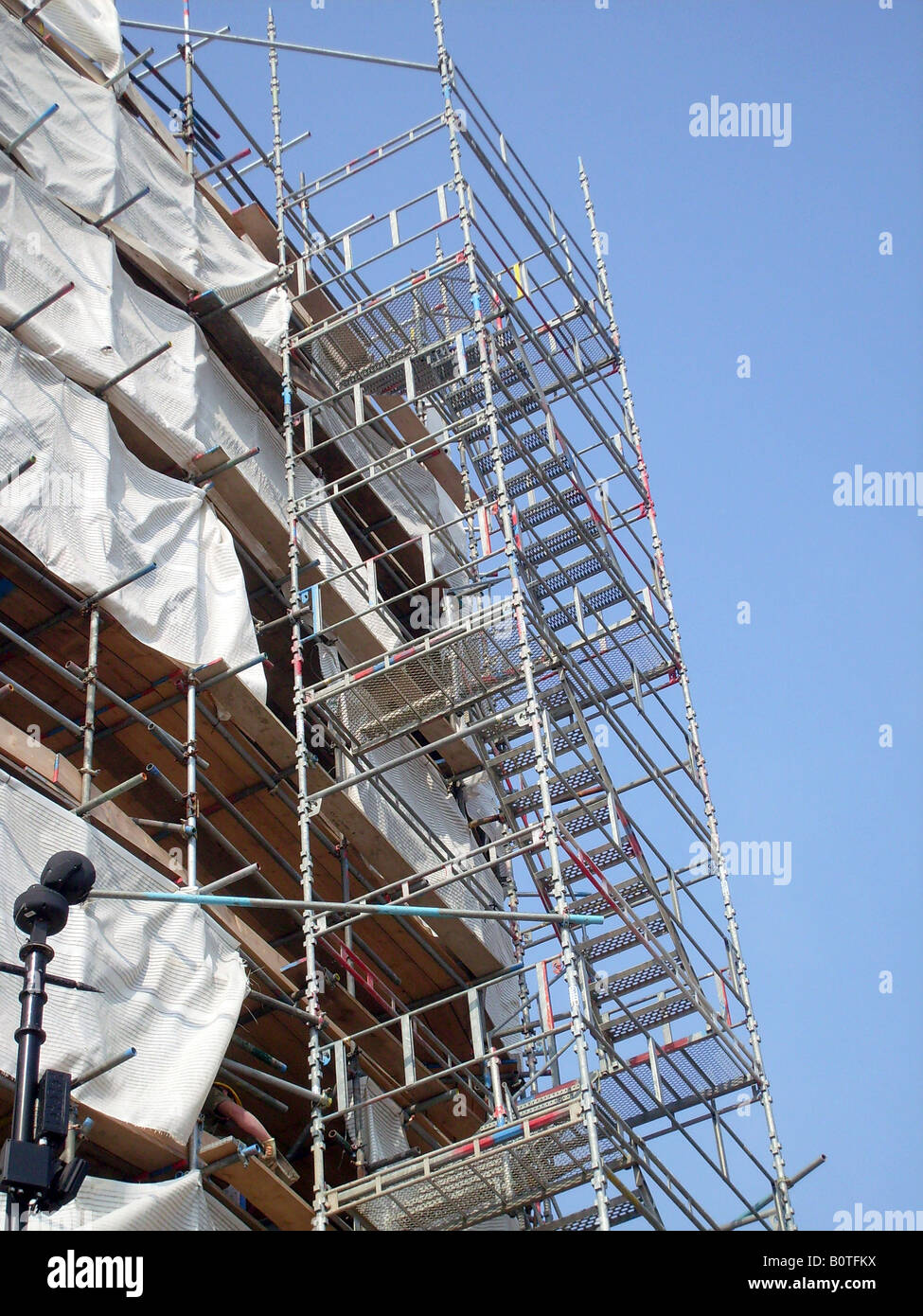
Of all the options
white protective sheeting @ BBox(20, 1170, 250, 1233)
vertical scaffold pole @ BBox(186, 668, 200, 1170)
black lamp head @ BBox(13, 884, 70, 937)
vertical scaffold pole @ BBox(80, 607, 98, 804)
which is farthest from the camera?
vertical scaffold pole @ BBox(186, 668, 200, 1170)

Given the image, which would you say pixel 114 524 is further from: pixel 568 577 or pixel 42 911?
pixel 568 577

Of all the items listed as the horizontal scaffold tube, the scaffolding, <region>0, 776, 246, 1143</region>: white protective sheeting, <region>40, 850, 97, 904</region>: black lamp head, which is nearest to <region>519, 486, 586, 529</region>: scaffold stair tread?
the scaffolding

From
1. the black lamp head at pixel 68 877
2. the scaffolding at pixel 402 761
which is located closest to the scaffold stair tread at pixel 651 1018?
the scaffolding at pixel 402 761

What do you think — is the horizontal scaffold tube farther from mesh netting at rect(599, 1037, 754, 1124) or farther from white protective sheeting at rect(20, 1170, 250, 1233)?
mesh netting at rect(599, 1037, 754, 1124)

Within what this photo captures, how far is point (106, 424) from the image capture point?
50.4 feet

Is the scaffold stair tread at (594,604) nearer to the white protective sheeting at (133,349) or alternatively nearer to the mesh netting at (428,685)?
the white protective sheeting at (133,349)

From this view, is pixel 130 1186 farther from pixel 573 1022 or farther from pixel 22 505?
pixel 22 505

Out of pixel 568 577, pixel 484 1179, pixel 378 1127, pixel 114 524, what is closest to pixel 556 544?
pixel 568 577

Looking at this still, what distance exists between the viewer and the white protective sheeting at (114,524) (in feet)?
46.0

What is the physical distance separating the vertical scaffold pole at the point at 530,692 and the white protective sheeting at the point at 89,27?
3.90 meters

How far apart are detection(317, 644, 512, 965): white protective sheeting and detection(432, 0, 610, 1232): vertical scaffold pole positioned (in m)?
1.50

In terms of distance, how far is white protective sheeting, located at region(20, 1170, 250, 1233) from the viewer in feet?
34.1

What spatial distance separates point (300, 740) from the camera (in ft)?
51.5
